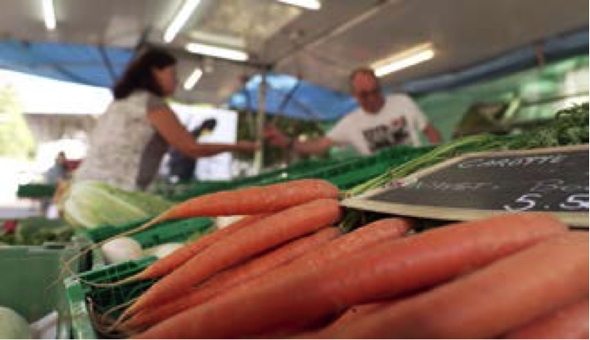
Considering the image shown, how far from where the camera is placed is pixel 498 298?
2.09ft

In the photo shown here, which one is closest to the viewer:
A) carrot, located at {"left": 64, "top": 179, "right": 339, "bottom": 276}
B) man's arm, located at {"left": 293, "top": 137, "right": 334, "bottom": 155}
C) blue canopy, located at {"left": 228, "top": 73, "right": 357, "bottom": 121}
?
carrot, located at {"left": 64, "top": 179, "right": 339, "bottom": 276}

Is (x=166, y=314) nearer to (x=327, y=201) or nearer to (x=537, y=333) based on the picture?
(x=327, y=201)

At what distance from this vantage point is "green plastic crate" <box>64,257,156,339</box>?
0.96 meters

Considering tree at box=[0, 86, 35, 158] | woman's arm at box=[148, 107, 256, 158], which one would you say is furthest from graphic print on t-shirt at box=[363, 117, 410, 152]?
tree at box=[0, 86, 35, 158]

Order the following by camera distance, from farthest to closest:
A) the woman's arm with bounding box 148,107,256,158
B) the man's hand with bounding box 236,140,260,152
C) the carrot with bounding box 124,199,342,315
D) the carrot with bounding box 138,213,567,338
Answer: the man's hand with bounding box 236,140,260,152
the woman's arm with bounding box 148,107,256,158
the carrot with bounding box 124,199,342,315
the carrot with bounding box 138,213,567,338

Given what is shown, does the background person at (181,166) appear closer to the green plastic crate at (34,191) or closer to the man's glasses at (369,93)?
the green plastic crate at (34,191)

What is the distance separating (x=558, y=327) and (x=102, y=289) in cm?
89

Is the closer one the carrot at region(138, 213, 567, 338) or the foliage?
the carrot at region(138, 213, 567, 338)

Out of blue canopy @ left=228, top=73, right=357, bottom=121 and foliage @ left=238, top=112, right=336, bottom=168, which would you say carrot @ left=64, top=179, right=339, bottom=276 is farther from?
foliage @ left=238, top=112, right=336, bottom=168

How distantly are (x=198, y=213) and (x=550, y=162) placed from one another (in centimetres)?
84

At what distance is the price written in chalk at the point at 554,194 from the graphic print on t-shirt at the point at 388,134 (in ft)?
9.61

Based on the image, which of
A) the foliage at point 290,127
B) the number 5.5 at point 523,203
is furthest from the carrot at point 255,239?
the foliage at point 290,127

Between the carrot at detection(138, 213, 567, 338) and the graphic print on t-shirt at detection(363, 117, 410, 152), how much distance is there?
307 cm

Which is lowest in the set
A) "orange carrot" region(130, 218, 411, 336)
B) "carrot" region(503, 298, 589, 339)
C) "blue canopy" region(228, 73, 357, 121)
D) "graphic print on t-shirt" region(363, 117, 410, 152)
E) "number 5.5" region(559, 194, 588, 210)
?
"carrot" region(503, 298, 589, 339)
